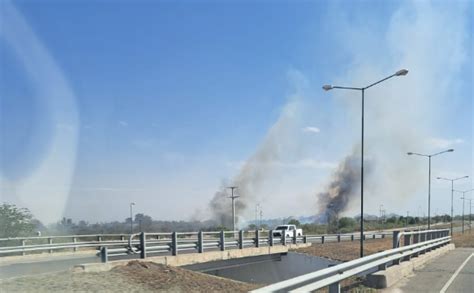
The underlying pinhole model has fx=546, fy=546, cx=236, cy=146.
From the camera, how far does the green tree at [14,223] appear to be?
35.4m

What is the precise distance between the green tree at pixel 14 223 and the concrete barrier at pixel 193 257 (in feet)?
51.4

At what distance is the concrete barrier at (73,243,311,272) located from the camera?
16453 mm

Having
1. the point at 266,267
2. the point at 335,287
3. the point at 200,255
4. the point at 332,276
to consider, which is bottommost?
the point at 266,267

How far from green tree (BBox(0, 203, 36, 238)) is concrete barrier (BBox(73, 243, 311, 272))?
1566cm

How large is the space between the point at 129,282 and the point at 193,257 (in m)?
9.15

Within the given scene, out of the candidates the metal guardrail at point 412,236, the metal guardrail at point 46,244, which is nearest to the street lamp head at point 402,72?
the metal guardrail at point 412,236

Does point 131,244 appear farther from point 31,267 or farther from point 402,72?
point 402,72

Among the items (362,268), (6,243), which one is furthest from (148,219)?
(362,268)

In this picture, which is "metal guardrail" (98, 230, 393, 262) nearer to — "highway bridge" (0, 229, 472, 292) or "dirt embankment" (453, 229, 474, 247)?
"highway bridge" (0, 229, 472, 292)

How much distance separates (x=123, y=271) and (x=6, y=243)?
52.1 feet

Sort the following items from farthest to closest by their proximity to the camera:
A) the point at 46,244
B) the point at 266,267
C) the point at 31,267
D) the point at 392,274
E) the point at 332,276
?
the point at 266,267 → the point at 46,244 → the point at 31,267 → the point at 392,274 → the point at 332,276

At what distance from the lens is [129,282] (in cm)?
1556

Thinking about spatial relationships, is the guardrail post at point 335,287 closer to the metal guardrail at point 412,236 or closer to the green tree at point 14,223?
the metal guardrail at point 412,236

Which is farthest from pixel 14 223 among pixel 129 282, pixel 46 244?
pixel 129 282
